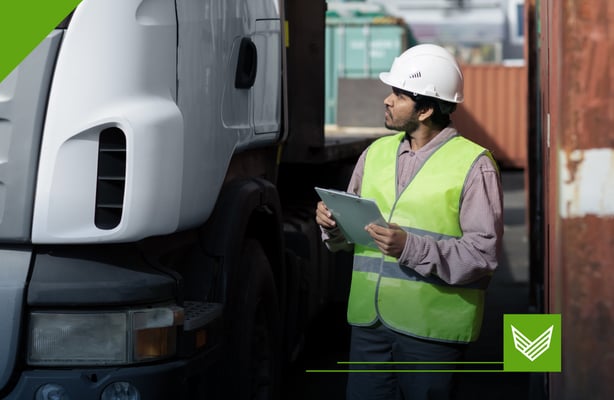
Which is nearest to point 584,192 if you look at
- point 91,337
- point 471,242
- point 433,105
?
Result: point 471,242

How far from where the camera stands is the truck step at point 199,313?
12.0 feet

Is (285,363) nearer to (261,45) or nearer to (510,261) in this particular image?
(261,45)

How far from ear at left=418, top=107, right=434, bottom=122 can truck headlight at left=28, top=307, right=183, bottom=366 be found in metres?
1.17

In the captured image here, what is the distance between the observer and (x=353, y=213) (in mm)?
3697

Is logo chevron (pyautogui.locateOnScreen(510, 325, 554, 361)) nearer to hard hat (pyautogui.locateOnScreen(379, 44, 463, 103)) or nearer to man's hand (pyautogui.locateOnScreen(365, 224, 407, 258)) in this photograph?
man's hand (pyautogui.locateOnScreen(365, 224, 407, 258))

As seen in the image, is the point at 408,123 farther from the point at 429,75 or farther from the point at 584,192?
the point at 584,192

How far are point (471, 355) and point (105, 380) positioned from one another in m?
4.21

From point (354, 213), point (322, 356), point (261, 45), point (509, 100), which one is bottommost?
point (322, 356)

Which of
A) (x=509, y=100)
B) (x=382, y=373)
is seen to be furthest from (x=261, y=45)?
(x=509, y=100)

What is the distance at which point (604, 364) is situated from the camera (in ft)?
11.3

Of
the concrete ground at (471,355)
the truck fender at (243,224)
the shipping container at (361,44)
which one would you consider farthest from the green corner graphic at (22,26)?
the shipping container at (361,44)

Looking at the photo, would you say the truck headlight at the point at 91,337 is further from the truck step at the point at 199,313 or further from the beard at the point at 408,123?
the beard at the point at 408,123

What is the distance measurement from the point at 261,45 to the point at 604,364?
6.82 feet

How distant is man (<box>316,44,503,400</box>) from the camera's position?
12.1 ft
